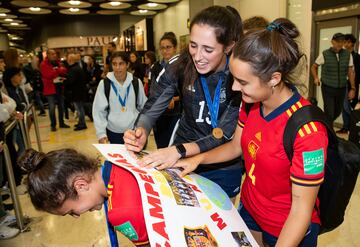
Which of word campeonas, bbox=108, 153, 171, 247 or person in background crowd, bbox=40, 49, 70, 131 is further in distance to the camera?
person in background crowd, bbox=40, 49, 70, 131

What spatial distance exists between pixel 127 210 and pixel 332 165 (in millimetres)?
624

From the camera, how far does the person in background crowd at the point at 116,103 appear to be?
9.84 ft

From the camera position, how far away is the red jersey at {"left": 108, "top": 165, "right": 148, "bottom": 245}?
0.93 m

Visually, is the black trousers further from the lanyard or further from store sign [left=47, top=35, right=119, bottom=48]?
store sign [left=47, top=35, right=119, bottom=48]

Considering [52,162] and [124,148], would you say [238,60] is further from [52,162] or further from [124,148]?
[52,162]

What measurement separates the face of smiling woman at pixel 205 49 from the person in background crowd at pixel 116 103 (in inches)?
71.6

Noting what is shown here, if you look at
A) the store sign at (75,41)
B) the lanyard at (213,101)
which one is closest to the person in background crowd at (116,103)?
the lanyard at (213,101)

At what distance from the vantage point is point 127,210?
3.06 feet

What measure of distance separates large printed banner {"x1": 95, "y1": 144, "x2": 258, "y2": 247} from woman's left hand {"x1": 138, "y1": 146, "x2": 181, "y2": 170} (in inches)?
1.1

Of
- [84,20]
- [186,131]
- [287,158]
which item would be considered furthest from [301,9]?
[84,20]

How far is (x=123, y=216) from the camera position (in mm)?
930

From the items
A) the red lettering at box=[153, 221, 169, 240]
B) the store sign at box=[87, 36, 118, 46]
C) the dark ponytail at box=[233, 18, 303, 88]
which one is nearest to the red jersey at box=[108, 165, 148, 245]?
the red lettering at box=[153, 221, 169, 240]

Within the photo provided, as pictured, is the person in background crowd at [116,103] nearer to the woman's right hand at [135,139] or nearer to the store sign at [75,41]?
the woman's right hand at [135,139]

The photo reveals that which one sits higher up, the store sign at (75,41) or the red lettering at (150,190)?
the store sign at (75,41)
